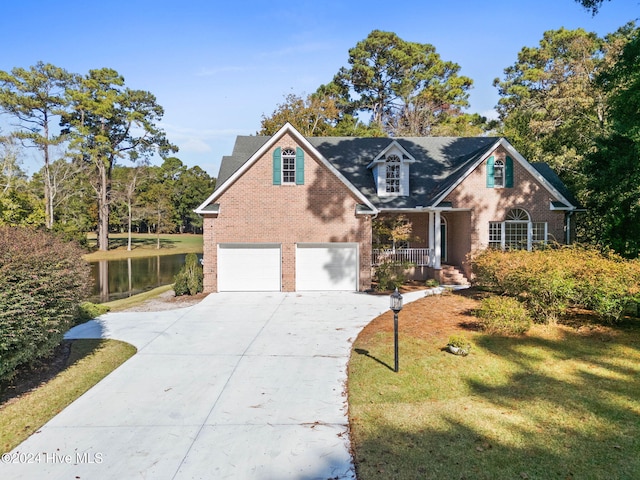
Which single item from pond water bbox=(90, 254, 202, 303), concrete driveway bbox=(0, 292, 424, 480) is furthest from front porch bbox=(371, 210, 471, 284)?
pond water bbox=(90, 254, 202, 303)

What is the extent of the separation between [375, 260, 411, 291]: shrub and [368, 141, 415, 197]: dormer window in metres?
3.55

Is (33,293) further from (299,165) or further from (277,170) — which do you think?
(299,165)

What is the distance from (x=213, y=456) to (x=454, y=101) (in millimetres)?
47971

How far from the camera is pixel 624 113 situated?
1370 centimetres

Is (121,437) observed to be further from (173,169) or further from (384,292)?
(173,169)

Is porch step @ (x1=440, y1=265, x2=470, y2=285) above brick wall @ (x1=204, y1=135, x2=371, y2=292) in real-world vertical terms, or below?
below

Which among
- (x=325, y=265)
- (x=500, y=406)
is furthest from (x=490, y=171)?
(x=500, y=406)

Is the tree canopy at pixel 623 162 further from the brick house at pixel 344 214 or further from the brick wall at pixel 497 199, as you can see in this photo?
the brick house at pixel 344 214

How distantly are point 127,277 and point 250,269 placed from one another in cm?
1633

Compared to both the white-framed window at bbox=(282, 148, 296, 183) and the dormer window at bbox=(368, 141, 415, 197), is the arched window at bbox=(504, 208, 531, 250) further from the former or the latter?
the white-framed window at bbox=(282, 148, 296, 183)

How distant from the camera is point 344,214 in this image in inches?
677

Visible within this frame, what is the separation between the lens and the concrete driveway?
501 cm

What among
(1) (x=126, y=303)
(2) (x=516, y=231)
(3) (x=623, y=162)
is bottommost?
(1) (x=126, y=303)

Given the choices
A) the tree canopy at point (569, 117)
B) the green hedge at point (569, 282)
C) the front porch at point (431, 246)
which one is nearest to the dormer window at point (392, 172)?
the front porch at point (431, 246)
